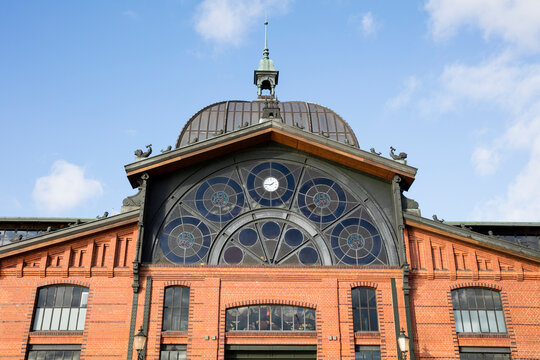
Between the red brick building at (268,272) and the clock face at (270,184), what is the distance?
0.19 ft

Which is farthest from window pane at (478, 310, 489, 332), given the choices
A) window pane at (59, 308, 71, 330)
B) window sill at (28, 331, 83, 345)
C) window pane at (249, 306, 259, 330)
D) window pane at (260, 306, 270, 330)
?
window pane at (59, 308, 71, 330)

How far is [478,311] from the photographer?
83.6ft

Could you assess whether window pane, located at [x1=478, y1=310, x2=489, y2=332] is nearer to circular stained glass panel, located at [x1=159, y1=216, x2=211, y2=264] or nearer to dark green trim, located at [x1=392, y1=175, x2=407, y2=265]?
dark green trim, located at [x1=392, y1=175, x2=407, y2=265]

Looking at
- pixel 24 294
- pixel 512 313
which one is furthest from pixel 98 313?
pixel 512 313

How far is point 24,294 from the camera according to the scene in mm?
24891

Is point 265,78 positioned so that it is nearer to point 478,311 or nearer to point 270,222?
point 270,222

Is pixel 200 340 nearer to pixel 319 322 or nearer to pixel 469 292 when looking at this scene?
pixel 319 322

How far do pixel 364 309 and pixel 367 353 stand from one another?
1834mm

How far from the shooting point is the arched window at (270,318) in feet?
81.6

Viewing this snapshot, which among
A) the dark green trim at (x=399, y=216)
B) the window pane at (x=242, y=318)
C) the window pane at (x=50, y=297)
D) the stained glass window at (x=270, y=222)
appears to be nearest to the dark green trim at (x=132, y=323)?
the stained glass window at (x=270, y=222)

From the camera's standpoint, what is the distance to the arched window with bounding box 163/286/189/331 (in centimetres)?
2486

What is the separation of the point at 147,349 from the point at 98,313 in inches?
102

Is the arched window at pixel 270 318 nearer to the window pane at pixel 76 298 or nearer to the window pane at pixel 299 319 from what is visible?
the window pane at pixel 299 319

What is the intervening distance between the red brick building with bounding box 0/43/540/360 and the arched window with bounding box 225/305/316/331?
5cm
